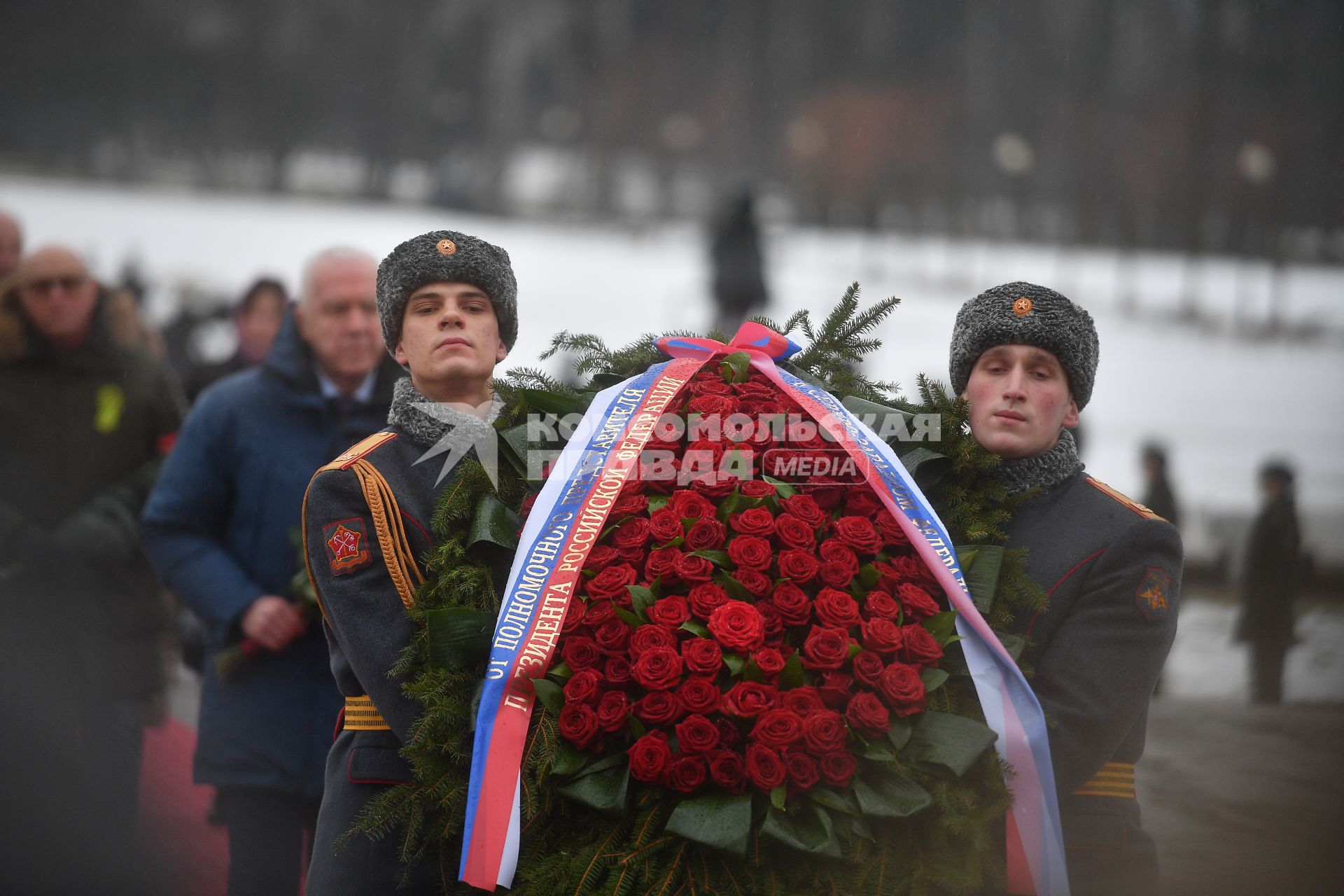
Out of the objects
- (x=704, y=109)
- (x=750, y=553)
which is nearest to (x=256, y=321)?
(x=750, y=553)

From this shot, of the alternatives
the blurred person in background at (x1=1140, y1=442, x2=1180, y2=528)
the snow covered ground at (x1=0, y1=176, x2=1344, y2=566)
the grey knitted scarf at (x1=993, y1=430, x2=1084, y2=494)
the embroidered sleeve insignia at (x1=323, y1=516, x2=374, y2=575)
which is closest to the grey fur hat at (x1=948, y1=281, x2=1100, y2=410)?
the grey knitted scarf at (x1=993, y1=430, x2=1084, y2=494)

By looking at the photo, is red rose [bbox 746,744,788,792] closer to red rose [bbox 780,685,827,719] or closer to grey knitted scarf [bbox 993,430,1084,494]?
red rose [bbox 780,685,827,719]

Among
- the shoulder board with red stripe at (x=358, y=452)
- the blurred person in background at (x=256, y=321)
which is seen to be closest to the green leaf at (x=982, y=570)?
the shoulder board with red stripe at (x=358, y=452)

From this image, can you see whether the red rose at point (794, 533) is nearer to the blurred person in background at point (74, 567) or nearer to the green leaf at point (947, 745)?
the green leaf at point (947, 745)

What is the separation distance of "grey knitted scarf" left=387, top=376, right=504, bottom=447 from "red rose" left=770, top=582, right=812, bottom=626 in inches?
24.9

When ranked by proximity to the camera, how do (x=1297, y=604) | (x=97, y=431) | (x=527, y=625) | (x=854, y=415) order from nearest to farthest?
(x=527, y=625), (x=854, y=415), (x=97, y=431), (x=1297, y=604)

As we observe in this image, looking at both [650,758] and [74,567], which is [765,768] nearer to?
[650,758]

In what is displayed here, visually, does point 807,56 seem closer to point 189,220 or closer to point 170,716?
point 189,220

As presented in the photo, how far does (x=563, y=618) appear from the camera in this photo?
180 cm

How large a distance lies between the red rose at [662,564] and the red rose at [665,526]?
2 centimetres

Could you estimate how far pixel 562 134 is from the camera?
39.9ft

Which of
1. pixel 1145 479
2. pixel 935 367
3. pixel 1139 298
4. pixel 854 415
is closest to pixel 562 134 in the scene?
pixel 935 367

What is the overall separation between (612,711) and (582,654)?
115 mm

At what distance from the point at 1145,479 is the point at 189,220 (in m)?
9.77
